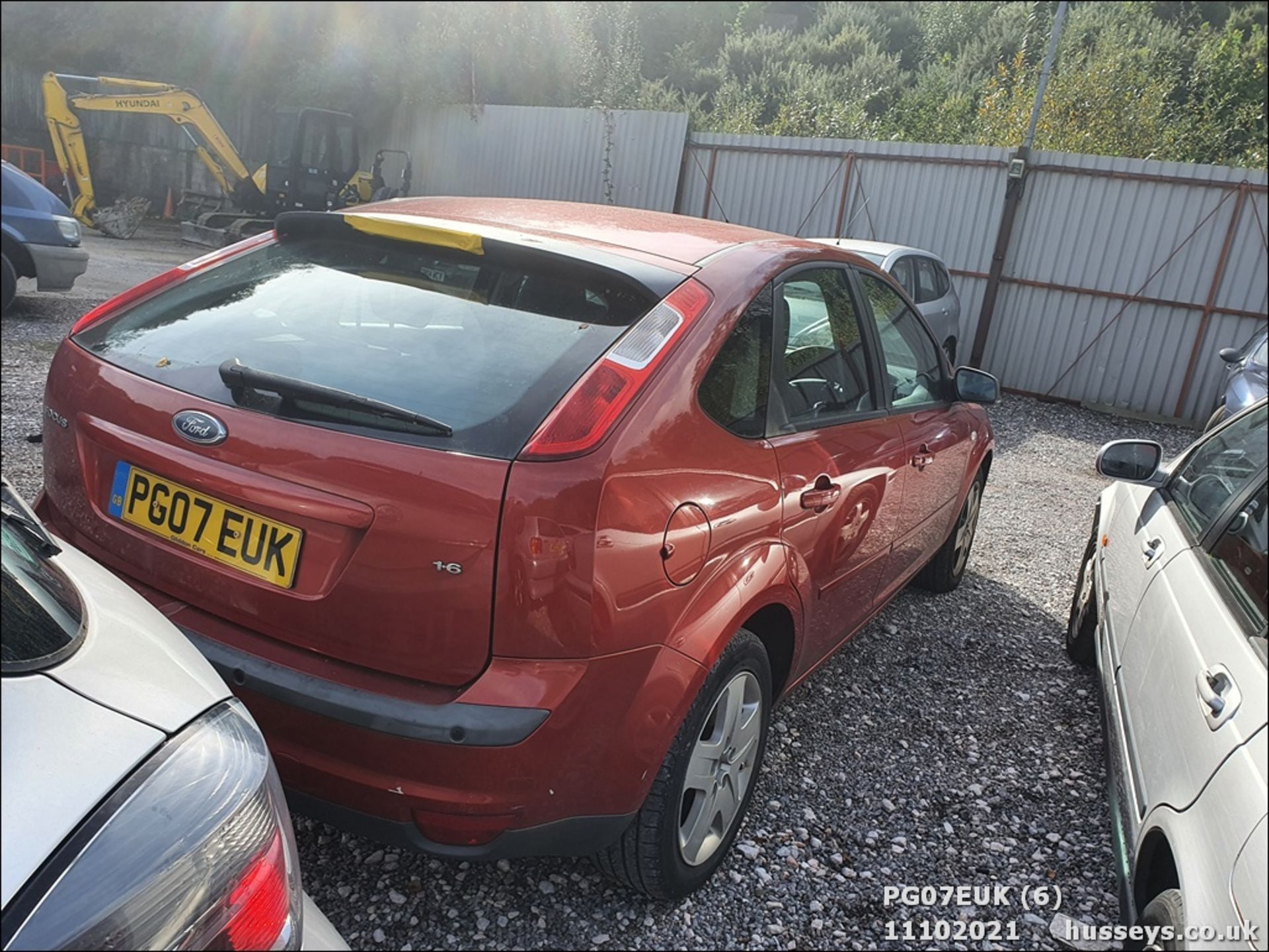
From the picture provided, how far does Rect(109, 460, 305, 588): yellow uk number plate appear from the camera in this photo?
2023 millimetres

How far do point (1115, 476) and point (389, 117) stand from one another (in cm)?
2082

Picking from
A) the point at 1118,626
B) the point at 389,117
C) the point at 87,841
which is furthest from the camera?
the point at 389,117

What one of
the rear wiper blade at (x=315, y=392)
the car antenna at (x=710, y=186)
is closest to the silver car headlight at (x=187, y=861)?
the rear wiper blade at (x=315, y=392)

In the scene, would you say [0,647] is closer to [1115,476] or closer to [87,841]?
[87,841]

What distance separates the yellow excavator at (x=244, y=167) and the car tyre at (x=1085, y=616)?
1667 cm

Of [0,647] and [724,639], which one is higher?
[0,647]

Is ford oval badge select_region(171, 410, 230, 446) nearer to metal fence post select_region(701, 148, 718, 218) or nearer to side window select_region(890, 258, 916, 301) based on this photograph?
side window select_region(890, 258, 916, 301)

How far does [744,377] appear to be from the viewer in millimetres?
2469

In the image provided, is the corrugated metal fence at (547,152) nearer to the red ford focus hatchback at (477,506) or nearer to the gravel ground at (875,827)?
the gravel ground at (875,827)

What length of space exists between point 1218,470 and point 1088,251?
9210mm

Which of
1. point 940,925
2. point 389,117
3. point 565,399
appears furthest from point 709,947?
point 389,117

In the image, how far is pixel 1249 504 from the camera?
2381 millimetres

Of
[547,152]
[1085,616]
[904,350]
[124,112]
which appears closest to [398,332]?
[904,350]

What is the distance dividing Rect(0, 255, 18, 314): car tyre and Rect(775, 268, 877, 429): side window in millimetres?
8303
